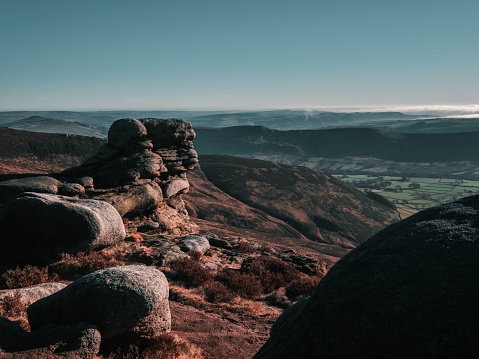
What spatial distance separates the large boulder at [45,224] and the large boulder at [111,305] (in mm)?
8320

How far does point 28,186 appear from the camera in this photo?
1045 inches

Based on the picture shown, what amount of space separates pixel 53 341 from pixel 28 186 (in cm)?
2089

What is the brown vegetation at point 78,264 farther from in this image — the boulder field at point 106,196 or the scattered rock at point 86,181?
the scattered rock at point 86,181

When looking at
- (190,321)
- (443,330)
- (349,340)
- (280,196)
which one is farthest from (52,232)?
(280,196)

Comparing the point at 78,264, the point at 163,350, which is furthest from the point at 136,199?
the point at 163,350

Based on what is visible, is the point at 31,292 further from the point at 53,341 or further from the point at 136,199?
the point at 136,199

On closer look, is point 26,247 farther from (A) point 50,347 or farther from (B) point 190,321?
(A) point 50,347

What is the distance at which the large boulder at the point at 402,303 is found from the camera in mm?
5648

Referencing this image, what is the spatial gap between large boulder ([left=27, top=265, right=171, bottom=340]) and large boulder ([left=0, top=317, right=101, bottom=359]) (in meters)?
0.47

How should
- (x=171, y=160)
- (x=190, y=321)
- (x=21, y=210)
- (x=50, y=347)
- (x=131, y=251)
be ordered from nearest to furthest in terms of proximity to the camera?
1. (x=50, y=347)
2. (x=190, y=321)
3. (x=21, y=210)
4. (x=131, y=251)
5. (x=171, y=160)

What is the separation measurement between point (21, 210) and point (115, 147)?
61.3 ft

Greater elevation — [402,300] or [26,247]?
[402,300]

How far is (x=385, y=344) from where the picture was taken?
19.5ft

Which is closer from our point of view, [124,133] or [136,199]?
[136,199]
